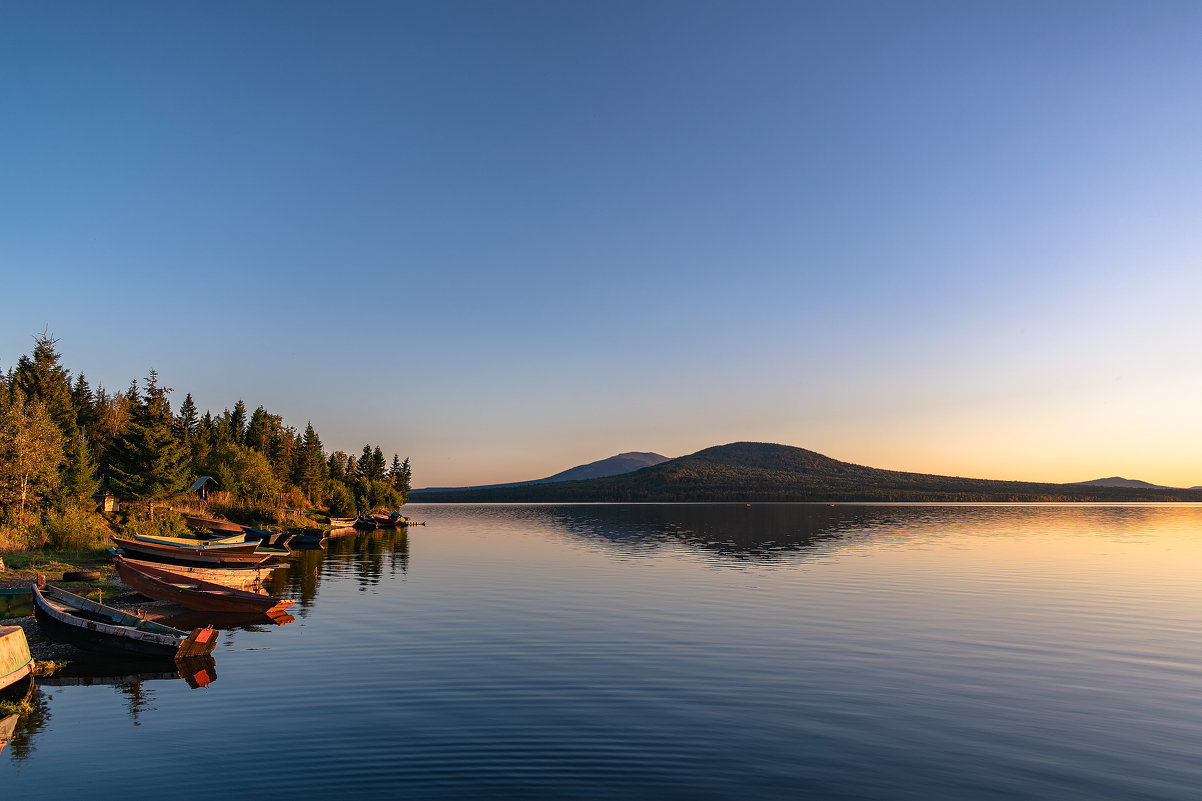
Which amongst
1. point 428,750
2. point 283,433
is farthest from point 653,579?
point 283,433

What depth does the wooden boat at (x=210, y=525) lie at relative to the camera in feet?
217

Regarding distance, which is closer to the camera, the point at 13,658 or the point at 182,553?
the point at 13,658

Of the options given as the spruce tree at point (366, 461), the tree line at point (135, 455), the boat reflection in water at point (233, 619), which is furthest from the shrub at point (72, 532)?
the spruce tree at point (366, 461)

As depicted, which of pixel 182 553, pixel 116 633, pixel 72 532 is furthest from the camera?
pixel 72 532

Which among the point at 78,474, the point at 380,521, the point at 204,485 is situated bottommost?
the point at 380,521

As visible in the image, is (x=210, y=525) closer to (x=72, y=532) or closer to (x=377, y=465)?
(x=72, y=532)

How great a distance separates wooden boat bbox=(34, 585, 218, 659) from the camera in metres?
22.6

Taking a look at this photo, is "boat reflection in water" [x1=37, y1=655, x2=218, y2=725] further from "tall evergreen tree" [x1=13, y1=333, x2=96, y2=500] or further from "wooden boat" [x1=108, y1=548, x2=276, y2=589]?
"tall evergreen tree" [x1=13, y1=333, x2=96, y2=500]

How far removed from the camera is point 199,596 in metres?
31.2

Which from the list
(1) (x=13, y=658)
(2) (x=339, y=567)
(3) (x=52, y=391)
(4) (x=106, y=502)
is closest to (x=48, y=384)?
(3) (x=52, y=391)

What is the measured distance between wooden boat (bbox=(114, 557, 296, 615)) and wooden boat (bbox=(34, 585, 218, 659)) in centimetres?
Answer: 671

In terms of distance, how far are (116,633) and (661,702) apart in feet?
60.2

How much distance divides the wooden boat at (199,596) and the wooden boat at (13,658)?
1093 cm

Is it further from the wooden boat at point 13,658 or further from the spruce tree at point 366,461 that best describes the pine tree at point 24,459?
the spruce tree at point 366,461
